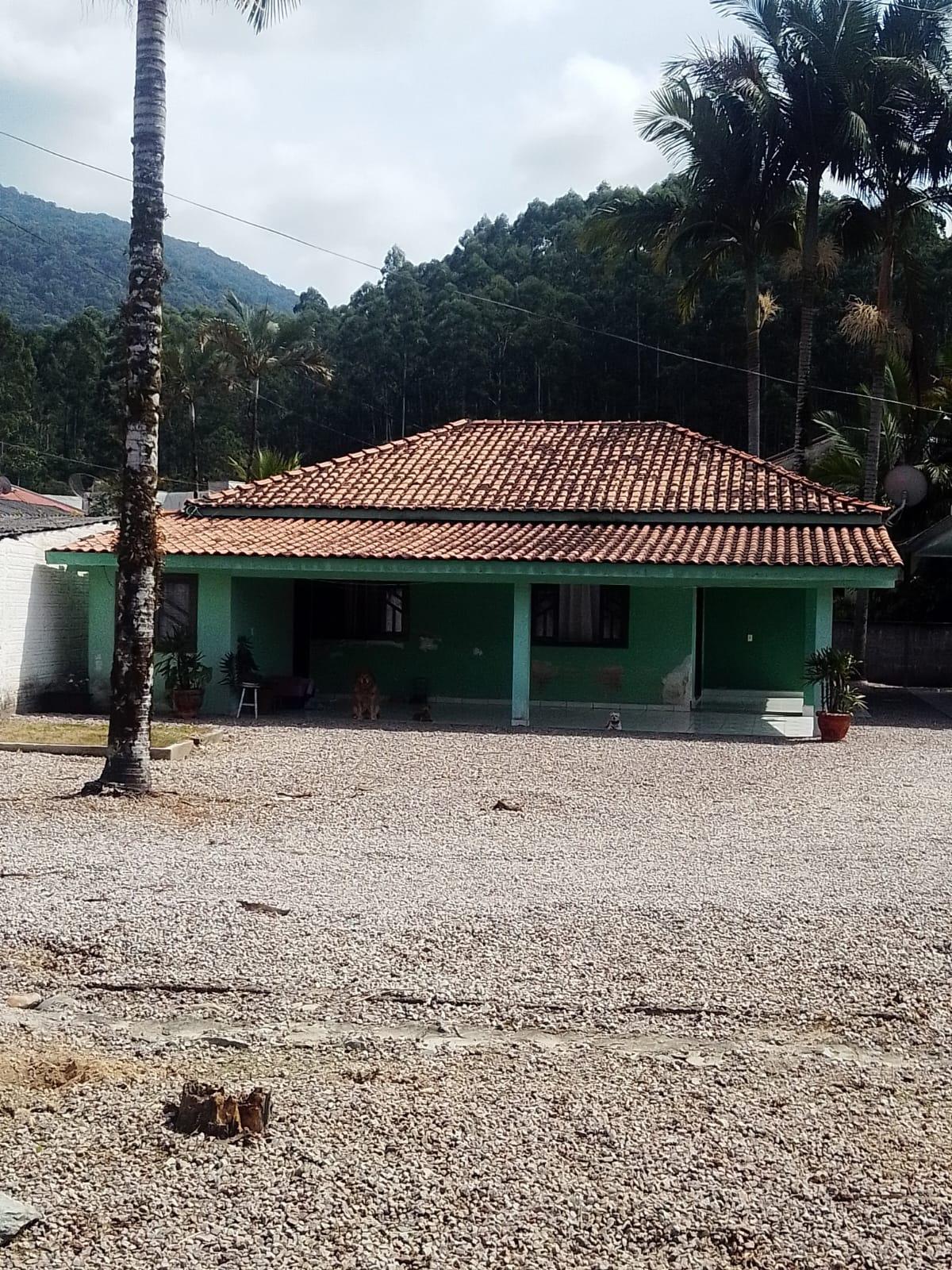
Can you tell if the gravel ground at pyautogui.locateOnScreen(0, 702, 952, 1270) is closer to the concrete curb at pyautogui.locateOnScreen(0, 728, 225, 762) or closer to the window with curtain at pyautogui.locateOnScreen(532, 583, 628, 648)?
the concrete curb at pyautogui.locateOnScreen(0, 728, 225, 762)

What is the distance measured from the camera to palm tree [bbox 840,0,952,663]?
22453mm

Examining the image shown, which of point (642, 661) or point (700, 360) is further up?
point (700, 360)

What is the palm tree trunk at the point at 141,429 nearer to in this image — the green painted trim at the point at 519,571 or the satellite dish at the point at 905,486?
the green painted trim at the point at 519,571

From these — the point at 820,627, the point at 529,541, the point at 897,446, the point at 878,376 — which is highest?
the point at 878,376

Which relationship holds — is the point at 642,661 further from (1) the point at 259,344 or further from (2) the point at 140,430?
(1) the point at 259,344

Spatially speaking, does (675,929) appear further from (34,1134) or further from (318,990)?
(34,1134)

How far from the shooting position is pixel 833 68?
75.2 feet

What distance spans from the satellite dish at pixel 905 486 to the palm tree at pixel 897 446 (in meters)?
0.74

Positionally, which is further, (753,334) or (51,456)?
(51,456)

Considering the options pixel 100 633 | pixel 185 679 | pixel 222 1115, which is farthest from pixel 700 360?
pixel 222 1115

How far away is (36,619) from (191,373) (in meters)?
28.7

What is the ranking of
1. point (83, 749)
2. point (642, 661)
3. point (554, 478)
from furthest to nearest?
point (554, 478)
point (642, 661)
point (83, 749)

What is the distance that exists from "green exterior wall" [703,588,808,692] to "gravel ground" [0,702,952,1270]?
11085 millimetres

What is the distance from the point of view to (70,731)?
47.5 ft
